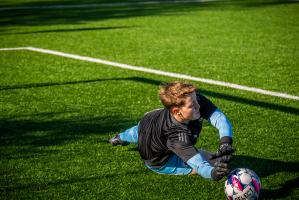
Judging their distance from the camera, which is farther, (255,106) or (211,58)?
(211,58)

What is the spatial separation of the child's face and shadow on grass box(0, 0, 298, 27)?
12988mm

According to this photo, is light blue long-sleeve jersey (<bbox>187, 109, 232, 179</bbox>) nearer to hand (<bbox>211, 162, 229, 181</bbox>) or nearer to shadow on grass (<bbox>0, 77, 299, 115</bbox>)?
hand (<bbox>211, 162, 229, 181</bbox>)

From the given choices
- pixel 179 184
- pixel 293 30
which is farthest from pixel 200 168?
pixel 293 30

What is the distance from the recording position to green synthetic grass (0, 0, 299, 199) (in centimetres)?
482

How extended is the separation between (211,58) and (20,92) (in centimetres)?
429

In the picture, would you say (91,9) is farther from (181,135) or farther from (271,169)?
(181,135)

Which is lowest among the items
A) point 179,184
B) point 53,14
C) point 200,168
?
point 53,14

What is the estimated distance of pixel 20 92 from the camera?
8.14 meters

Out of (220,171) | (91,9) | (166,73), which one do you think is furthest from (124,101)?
(91,9)

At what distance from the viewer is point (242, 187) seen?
4289 millimetres

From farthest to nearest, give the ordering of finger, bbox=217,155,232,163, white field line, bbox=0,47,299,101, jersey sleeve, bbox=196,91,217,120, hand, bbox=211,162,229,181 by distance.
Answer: white field line, bbox=0,47,299,101
jersey sleeve, bbox=196,91,217,120
finger, bbox=217,155,232,163
hand, bbox=211,162,229,181

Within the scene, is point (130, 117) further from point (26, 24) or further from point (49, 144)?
point (26, 24)

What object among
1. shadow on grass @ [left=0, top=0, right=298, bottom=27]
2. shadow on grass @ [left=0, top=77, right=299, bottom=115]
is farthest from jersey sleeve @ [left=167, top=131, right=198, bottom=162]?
shadow on grass @ [left=0, top=0, right=298, bottom=27]

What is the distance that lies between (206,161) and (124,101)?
3.33m
